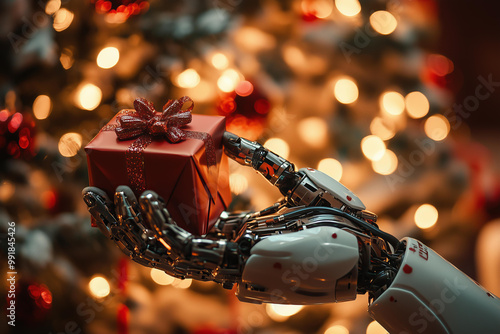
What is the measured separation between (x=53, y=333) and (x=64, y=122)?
57 cm

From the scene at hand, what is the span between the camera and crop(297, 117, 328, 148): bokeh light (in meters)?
1.28

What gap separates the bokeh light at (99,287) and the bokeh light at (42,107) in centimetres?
48

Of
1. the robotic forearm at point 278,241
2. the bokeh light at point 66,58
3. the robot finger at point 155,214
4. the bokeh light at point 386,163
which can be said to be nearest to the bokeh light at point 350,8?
the bokeh light at point 386,163

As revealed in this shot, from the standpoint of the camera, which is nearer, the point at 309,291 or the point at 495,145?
the point at 309,291

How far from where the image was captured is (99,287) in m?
1.19

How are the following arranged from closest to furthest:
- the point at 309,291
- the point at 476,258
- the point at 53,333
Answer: the point at 309,291
the point at 53,333
the point at 476,258

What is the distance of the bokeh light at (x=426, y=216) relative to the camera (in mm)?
1255

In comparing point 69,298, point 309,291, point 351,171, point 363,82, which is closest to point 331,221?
point 309,291

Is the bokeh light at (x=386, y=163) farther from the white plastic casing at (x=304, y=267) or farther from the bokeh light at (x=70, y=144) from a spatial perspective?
the bokeh light at (x=70, y=144)

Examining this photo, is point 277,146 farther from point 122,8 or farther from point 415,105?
point 122,8

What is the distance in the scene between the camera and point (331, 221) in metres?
0.71

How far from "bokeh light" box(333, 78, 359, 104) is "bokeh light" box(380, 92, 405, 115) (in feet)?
0.27

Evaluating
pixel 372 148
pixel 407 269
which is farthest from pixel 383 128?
pixel 407 269

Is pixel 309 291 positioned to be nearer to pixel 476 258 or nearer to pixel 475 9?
pixel 476 258
